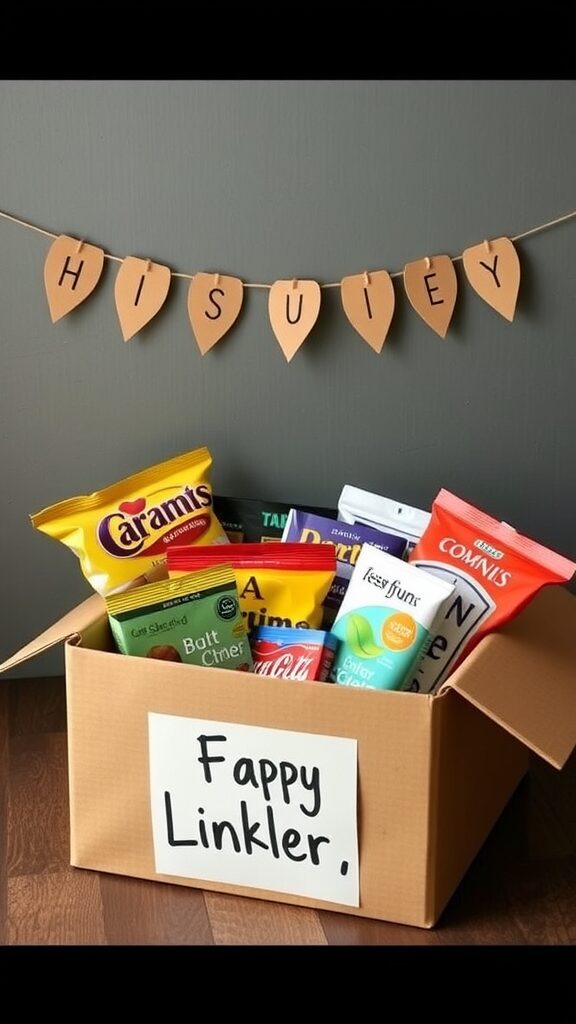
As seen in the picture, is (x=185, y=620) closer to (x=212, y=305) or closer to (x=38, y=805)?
(x=38, y=805)

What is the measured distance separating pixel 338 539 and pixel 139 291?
424mm

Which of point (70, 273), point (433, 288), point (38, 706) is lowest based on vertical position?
point (38, 706)

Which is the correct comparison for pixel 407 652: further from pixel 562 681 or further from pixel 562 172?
pixel 562 172

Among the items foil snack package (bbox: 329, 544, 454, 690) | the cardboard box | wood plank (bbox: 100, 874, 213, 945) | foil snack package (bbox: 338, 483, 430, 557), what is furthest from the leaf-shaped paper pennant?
wood plank (bbox: 100, 874, 213, 945)

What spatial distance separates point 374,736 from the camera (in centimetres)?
129

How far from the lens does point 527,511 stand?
5.89 ft

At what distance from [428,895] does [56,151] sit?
101 centimetres

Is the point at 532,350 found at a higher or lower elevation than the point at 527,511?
higher

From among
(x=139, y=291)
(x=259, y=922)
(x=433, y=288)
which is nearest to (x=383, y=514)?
(x=433, y=288)

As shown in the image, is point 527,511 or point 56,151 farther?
point 527,511

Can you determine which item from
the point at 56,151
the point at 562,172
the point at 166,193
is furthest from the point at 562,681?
the point at 56,151

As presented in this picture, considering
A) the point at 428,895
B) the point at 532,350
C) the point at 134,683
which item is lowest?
the point at 428,895

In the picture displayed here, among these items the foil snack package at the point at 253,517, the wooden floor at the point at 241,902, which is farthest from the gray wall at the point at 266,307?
the wooden floor at the point at 241,902
